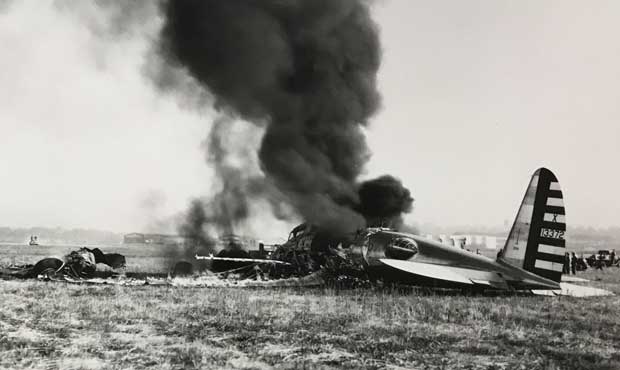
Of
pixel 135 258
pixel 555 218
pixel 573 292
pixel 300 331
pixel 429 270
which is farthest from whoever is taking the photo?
pixel 135 258

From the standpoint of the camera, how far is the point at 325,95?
21719mm

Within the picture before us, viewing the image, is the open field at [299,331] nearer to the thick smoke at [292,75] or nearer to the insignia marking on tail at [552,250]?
the insignia marking on tail at [552,250]

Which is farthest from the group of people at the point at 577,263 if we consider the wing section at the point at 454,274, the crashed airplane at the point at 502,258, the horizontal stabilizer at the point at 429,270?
the horizontal stabilizer at the point at 429,270

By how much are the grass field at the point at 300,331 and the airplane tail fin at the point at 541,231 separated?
86 cm

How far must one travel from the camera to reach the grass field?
654 cm

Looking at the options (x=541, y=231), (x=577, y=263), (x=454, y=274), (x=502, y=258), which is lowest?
(x=454, y=274)

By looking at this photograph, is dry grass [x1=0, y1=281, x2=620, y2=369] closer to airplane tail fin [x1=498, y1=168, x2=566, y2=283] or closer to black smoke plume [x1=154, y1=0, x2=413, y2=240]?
airplane tail fin [x1=498, y1=168, x2=566, y2=283]

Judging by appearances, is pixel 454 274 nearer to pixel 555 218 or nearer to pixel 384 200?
pixel 555 218

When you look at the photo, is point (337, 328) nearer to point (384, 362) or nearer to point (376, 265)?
point (384, 362)

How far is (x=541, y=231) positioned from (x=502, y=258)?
1.20 meters

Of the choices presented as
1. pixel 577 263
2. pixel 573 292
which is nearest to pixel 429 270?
pixel 573 292

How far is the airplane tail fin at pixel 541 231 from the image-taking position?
1216 centimetres

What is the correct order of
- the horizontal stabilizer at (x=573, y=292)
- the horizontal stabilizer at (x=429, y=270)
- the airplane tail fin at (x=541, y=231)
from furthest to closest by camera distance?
the horizontal stabilizer at (x=573, y=292) < the airplane tail fin at (x=541, y=231) < the horizontal stabilizer at (x=429, y=270)

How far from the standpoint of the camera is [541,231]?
12359 millimetres
